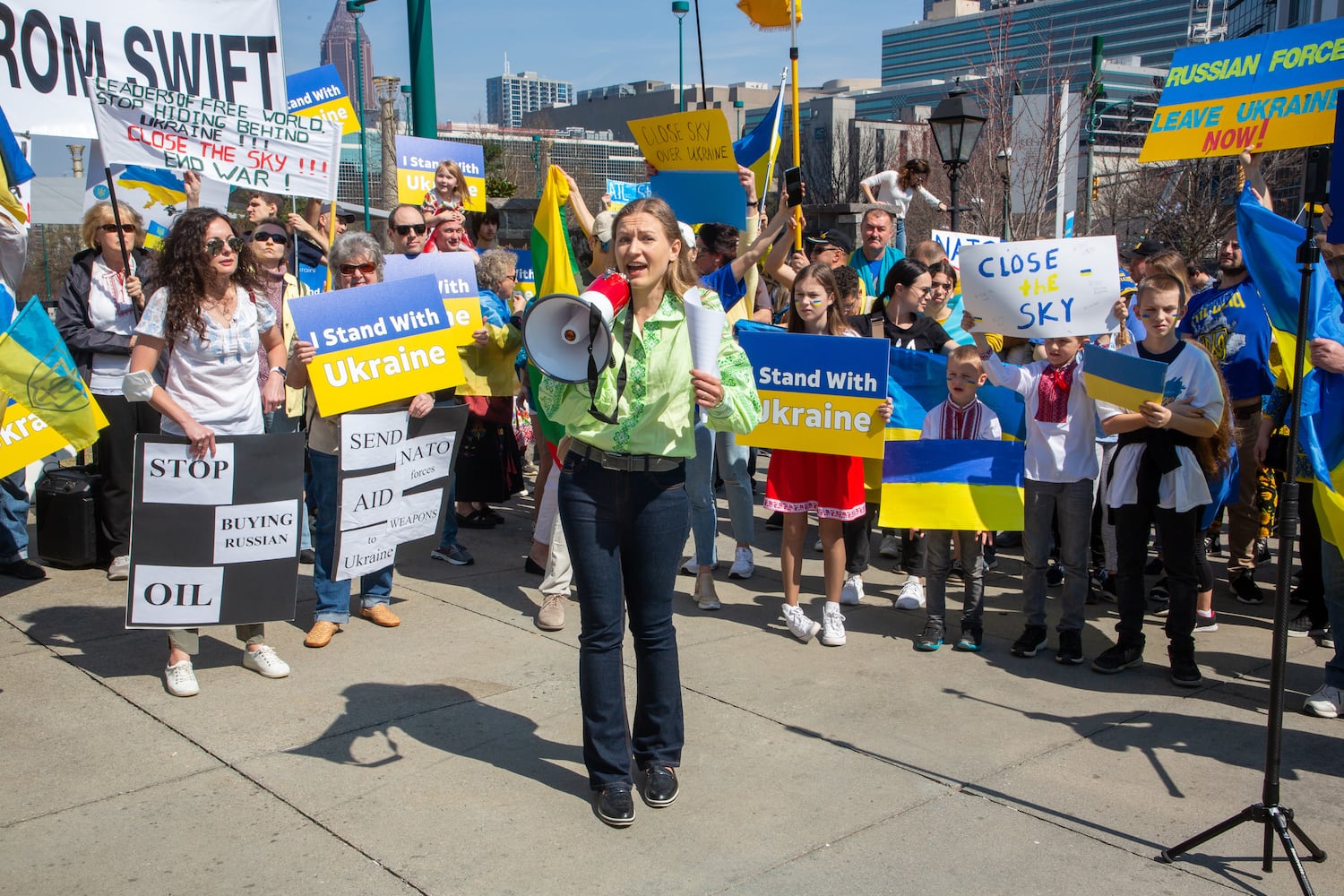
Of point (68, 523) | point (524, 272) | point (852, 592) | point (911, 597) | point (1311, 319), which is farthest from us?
point (524, 272)

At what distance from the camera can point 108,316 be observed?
267 inches

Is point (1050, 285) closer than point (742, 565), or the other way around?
point (1050, 285)

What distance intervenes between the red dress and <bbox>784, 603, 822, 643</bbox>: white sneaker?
517mm

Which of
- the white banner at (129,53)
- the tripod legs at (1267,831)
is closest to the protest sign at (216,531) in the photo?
the white banner at (129,53)

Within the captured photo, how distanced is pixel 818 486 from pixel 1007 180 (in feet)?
26.8

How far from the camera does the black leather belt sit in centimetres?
380

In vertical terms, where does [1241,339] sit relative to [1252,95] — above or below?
below

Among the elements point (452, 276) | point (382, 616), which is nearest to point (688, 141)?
point (452, 276)

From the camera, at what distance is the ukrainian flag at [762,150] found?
7242mm

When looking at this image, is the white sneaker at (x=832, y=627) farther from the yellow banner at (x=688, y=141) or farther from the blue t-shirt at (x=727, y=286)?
the yellow banner at (x=688, y=141)

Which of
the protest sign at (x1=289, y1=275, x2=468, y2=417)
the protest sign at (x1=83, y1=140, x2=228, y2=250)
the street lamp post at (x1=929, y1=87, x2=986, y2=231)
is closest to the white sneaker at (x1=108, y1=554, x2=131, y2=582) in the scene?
the protest sign at (x1=289, y1=275, x2=468, y2=417)

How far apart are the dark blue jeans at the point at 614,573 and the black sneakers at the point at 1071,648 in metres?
2.45

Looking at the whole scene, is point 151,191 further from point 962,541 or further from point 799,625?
point 962,541

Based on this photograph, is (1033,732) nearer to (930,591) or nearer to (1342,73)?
(930,591)
